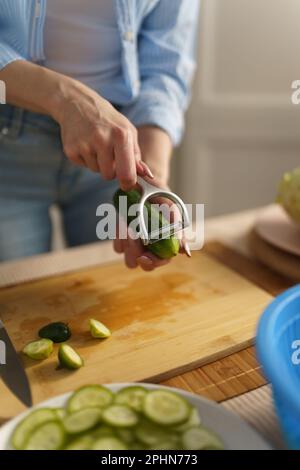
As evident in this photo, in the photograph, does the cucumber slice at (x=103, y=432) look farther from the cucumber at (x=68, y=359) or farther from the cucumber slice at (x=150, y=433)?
the cucumber at (x=68, y=359)

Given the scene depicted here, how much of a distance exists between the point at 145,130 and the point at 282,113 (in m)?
1.06

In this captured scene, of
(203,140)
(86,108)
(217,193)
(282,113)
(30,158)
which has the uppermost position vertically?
(86,108)

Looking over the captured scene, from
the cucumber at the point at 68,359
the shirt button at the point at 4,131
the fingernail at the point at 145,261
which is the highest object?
the shirt button at the point at 4,131

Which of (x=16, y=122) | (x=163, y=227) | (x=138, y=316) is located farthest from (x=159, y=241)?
(x=16, y=122)

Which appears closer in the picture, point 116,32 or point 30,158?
point 116,32

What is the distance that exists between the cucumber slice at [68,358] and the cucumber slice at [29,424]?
0.15 metres

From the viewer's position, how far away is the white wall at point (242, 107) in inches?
75.5


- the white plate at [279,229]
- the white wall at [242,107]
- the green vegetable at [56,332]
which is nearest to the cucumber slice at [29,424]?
the green vegetable at [56,332]

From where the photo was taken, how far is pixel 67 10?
0.95 metres

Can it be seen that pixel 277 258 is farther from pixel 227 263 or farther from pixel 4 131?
pixel 4 131

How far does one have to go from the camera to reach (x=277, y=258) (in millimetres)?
1082

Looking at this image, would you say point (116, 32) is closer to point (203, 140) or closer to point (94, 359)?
point (94, 359)

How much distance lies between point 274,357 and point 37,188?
80 cm

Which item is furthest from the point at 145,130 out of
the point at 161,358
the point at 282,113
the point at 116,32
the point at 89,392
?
the point at 282,113
